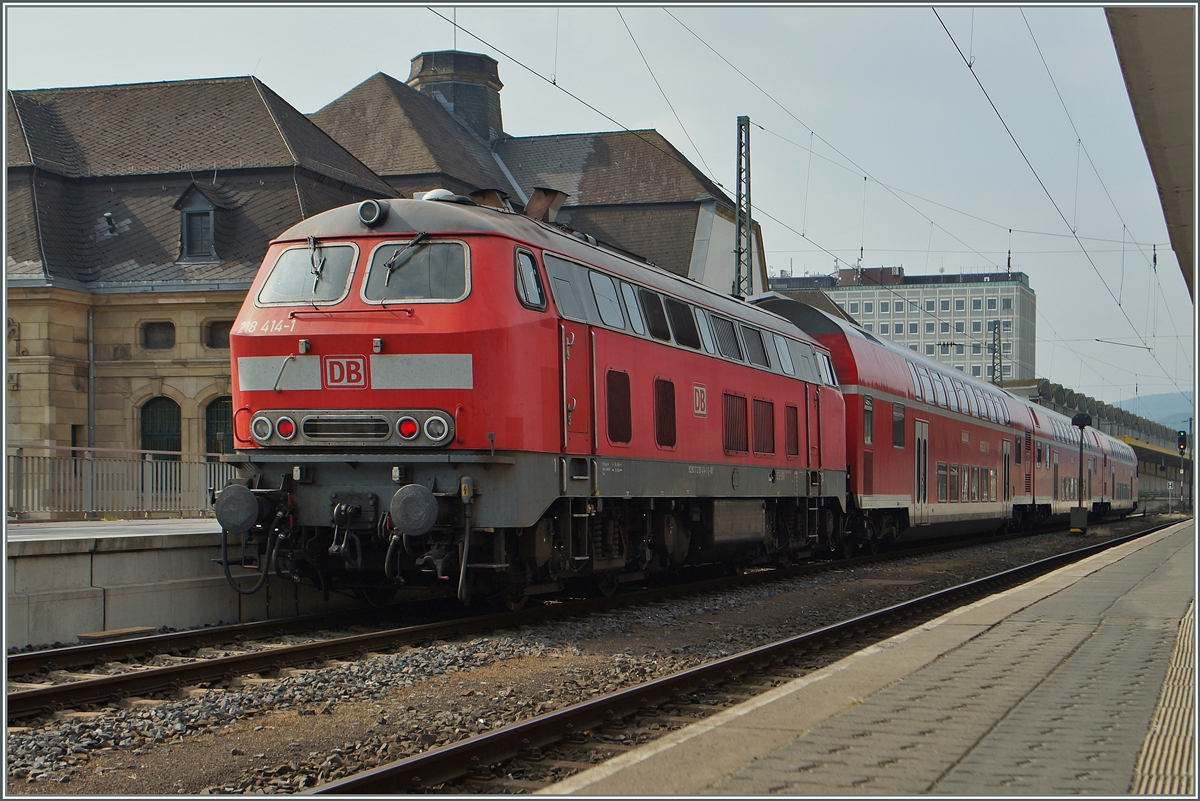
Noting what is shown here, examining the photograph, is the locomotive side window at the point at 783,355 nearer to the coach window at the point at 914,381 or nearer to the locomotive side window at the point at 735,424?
the locomotive side window at the point at 735,424

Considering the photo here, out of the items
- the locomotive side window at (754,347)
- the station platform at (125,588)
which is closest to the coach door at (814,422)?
the locomotive side window at (754,347)

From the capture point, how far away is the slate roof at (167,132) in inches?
1364

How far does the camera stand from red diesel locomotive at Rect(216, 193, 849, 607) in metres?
10.9

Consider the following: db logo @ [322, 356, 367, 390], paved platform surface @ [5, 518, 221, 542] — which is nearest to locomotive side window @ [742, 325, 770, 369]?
db logo @ [322, 356, 367, 390]

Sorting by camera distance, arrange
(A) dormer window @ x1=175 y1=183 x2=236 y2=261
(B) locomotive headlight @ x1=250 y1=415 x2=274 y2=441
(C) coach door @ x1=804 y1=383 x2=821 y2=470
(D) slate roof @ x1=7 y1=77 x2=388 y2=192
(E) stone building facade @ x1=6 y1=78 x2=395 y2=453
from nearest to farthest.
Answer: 1. (B) locomotive headlight @ x1=250 y1=415 x2=274 y2=441
2. (C) coach door @ x1=804 y1=383 x2=821 y2=470
3. (E) stone building facade @ x1=6 y1=78 x2=395 y2=453
4. (A) dormer window @ x1=175 y1=183 x2=236 y2=261
5. (D) slate roof @ x1=7 y1=77 x2=388 y2=192

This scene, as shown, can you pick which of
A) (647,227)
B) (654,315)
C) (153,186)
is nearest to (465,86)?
(647,227)

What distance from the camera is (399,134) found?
48812 mm

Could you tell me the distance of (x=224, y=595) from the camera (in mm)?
12484

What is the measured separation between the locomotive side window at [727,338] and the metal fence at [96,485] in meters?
6.27

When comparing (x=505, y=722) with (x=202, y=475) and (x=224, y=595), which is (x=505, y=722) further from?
(x=202, y=475)

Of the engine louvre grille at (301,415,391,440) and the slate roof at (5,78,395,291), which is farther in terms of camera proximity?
the slate roof at (5,78,395,291)

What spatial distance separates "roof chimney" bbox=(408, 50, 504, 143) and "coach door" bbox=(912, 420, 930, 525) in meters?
37.2

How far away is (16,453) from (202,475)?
451 centimetres

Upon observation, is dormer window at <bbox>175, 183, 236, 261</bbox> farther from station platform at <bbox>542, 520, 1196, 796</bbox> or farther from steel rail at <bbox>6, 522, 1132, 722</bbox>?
station platform at <bbox>542, 520, 1196, 796</bbox>
